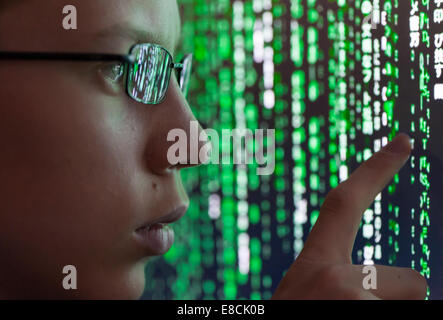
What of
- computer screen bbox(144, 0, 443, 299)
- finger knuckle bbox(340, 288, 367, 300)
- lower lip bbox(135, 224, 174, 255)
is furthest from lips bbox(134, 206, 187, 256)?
finger knuckle bbox(340, 288, 367, 300)

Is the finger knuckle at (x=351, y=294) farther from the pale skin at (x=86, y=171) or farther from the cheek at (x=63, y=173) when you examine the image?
the cheek at (x=63, y=173)

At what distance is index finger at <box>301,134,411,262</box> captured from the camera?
0.51 meters

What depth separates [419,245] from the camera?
616mm

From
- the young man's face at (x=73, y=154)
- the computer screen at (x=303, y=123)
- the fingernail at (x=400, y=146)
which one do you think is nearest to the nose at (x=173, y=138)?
the young man's face at (x=73, y=154)

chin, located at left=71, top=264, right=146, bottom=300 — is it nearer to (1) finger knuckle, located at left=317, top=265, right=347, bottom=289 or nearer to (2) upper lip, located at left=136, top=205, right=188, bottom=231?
(2) upper lip, located at left=136, top=205, right=188, bottom=231

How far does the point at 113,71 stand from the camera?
566 mm

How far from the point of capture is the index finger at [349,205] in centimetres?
51

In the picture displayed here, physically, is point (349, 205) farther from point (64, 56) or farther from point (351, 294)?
point (64, 56)

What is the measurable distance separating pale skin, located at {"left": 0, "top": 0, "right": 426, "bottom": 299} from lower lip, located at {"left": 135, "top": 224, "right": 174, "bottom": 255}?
0.07 ft

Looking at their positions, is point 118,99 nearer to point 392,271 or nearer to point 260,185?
point 260,185
